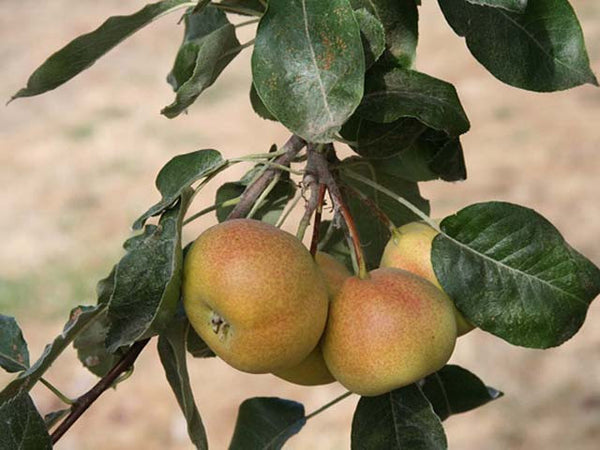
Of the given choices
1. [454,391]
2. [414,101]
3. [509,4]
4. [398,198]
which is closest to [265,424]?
[454,391]

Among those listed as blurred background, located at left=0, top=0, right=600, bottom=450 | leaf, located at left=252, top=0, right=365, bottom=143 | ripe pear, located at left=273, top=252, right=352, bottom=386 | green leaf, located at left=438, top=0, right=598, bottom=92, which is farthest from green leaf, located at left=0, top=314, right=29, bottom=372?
blurred background, located at left=0, top=0, right=600, bottom=450

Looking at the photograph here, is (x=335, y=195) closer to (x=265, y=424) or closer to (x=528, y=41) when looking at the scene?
(x=528, y=41)

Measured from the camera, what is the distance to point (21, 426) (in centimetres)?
82

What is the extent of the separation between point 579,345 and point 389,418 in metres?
2.58

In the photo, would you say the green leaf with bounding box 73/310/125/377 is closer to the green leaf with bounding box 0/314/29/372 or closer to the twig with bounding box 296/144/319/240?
the green leaf with bounding box 0/314/29/372

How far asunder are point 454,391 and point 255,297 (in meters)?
0.39

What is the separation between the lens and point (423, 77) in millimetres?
842

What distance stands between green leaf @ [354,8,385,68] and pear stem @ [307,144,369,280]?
107 mm

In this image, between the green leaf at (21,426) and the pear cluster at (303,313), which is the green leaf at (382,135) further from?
the green leaf at (21,426)

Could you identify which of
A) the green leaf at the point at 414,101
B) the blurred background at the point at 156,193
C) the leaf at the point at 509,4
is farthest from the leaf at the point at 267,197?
the blurred background at the point at 156,193

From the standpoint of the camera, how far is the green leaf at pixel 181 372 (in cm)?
84

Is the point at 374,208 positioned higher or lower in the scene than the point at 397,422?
higher

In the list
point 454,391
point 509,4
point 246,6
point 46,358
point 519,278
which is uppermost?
point 246,6

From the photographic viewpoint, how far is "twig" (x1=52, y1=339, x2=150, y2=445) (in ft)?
2.81
